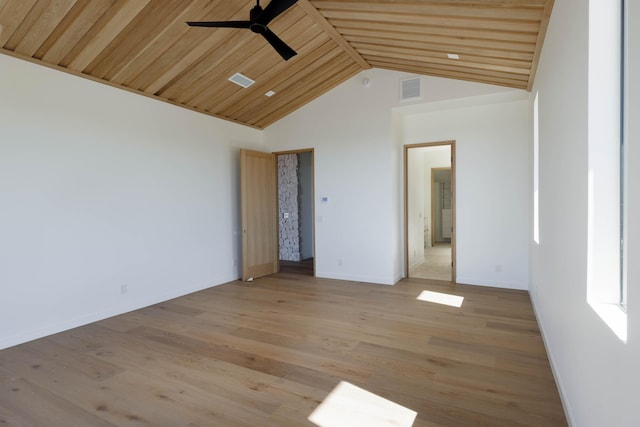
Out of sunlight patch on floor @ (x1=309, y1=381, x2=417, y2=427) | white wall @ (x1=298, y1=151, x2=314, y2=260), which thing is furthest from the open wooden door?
sunlight patch on floor @ (x1=309, y1=381, x2=417, y2=427)

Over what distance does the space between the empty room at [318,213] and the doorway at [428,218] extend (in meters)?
0.10

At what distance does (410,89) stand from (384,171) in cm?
130

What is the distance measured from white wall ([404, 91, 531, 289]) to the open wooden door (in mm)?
2808

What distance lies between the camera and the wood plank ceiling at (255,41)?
2.94m

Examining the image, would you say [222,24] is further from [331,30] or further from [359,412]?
[359,412]

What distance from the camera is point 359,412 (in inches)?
84.0

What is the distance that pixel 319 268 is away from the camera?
5.98 metres

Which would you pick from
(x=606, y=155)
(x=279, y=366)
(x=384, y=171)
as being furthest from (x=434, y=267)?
(x=606, y=155)

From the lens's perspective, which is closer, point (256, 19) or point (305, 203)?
point (256, 19)

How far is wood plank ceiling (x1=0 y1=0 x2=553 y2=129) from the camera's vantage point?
2938 mm

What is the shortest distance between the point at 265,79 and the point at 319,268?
3.28 m

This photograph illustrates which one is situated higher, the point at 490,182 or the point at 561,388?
the point at 490,182

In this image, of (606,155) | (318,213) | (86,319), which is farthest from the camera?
(318,213)

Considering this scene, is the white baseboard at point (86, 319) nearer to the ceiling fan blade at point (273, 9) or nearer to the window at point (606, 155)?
the ceiling fan blade at point (273, 9)
